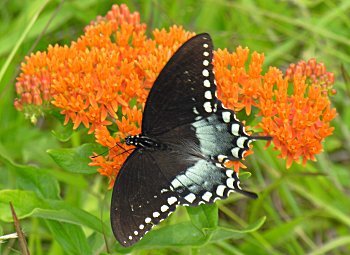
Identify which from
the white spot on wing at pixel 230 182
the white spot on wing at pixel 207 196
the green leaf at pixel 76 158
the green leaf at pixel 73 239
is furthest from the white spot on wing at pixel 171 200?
the green leaf at pixel 73 239

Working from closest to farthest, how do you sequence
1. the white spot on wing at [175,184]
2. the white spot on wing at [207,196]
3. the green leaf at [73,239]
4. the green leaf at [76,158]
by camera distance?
1. the white spot on wing at [207,196]
2. the white spot on wing at [175,184]
3. the green leaf at [76,158]
4. the green leaf at [73,239]

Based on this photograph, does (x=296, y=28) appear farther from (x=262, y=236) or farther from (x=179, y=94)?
(x=179, y=94)

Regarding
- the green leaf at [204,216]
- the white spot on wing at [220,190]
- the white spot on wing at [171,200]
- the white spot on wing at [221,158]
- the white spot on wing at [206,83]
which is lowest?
the green leaf at [204,216]

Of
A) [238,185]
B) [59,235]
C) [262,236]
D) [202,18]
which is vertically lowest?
[262,236]

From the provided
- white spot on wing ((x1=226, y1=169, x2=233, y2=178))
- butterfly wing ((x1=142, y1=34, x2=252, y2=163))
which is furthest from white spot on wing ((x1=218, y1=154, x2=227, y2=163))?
white spot on wing ((x1=226, y1=169, x2=233, y2=178))

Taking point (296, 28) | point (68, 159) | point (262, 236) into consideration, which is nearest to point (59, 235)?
point (68, 159)

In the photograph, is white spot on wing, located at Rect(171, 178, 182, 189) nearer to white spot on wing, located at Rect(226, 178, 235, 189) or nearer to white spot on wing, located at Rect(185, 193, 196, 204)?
white spot on wing, located at Rect(185, 193, 196, 204)

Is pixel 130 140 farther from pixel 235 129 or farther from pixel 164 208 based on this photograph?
pixel 235 129

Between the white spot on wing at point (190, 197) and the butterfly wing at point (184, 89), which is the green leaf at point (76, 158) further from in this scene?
the white spot on wing at point (190, 197)
